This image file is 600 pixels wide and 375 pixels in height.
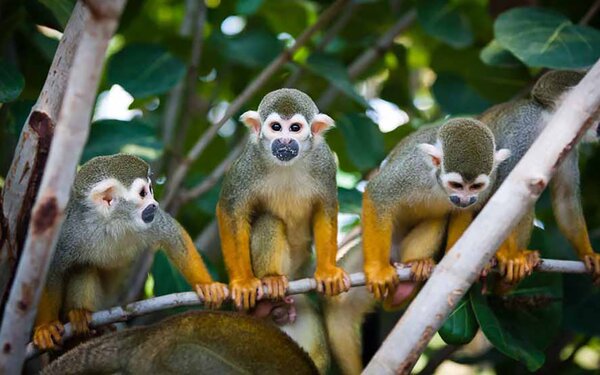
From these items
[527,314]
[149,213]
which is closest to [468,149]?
[527,314]

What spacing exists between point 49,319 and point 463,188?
81.6 inches

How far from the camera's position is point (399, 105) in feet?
21.3

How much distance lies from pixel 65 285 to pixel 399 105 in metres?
3.32

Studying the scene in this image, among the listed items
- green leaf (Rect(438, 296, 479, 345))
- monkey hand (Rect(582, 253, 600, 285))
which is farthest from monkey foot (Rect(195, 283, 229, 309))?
monkey hand (Rect(582, 253, 600, 285))

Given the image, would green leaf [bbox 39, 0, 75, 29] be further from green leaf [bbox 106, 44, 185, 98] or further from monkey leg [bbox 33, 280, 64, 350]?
monkey leg [bbox 33, 280, 64, 350]

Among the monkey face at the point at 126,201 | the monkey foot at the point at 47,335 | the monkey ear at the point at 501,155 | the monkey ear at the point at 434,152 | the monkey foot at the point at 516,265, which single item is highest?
the monkey face at the point at 126,201

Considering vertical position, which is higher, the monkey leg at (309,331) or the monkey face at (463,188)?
the monkey face at (463,188)

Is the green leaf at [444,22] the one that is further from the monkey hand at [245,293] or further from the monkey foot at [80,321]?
the monkey foot at [80,321]

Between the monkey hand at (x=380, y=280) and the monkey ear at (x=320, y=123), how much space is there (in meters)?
0.74

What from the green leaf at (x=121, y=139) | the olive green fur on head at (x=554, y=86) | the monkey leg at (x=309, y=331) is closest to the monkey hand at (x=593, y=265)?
the olive green fur on head at (x=554, y=86)

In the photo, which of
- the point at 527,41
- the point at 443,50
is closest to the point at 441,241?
the point at 527,41

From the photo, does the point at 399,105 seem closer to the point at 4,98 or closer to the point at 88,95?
the point at 4,98

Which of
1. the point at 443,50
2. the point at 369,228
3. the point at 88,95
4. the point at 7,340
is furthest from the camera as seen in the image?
the point at 443,50

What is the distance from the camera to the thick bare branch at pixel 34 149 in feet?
11.4
